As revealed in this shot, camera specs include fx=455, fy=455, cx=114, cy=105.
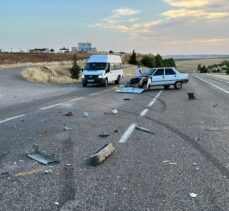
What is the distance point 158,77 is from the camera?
29.9 meters

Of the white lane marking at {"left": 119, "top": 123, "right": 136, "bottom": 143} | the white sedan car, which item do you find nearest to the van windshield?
the white sedan car

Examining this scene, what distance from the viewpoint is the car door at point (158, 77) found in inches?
1168

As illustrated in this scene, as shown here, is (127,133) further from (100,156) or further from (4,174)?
(4,174)

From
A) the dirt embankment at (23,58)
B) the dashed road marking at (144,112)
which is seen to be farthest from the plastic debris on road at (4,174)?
the dirt embankment at (23,58)

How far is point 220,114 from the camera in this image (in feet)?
47.8

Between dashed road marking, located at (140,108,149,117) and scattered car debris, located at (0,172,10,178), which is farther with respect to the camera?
dashed road marking, located at (140,108,149,117)

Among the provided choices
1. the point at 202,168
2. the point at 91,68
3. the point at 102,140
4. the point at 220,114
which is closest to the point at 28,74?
the point at 91,68

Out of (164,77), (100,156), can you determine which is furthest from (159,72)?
(100,156)

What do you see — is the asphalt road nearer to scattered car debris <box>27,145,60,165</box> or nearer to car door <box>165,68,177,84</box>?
scattered car debris <box>27,145,60,165</box>

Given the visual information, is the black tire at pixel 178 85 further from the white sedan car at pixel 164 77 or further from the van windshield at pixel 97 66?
the van windshield at pixel 97 66

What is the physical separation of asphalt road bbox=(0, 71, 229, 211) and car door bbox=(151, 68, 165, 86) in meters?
16.8

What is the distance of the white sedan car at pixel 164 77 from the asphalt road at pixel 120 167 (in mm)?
16776

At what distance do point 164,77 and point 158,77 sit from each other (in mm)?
481

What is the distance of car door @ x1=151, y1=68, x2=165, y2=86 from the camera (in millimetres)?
29672
